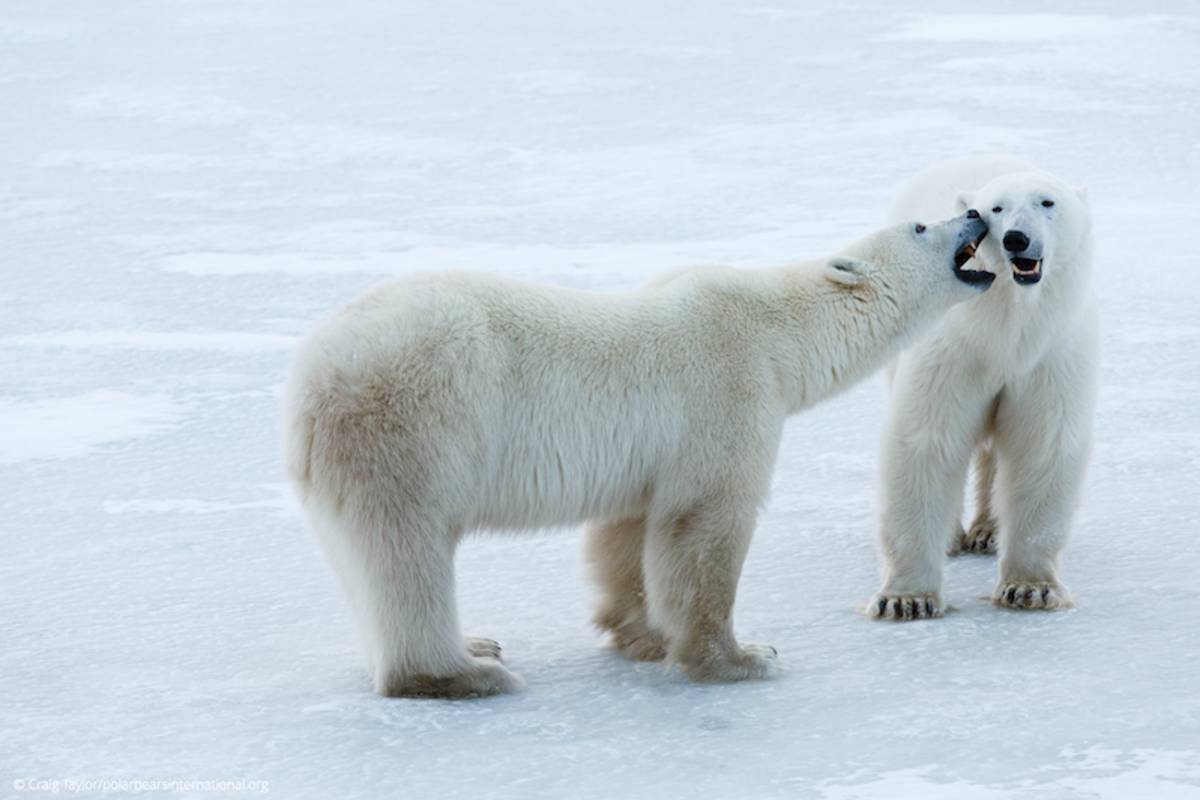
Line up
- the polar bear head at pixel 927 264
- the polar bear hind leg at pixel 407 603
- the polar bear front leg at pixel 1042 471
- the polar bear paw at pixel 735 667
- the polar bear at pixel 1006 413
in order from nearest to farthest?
the polar bear hind leg at pixel 407 603 < the polar bear paw at pixel 735 667 < the polar bear head at pixel 927 264 < the polar bear at pixel 1006 413 < the polar bear front leg at pixel 1042 471

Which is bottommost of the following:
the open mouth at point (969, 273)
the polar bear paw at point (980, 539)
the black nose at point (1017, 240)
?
the polar bear paw at point (980, 539)

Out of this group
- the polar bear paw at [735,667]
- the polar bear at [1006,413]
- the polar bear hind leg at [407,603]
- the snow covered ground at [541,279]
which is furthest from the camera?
the polar bear at [1006,413]

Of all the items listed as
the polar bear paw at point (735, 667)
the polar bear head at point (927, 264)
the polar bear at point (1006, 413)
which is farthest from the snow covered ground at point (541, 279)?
the polar bear head at point (927, 264)

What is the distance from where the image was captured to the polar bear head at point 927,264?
3.96 m

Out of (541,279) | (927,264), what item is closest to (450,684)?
(927,264)

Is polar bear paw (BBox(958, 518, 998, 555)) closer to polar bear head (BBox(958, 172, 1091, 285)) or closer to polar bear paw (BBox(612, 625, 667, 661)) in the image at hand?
polar bear head (BBox(958, 172, 1091, 285))

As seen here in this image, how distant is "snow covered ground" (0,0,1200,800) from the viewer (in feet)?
10.7

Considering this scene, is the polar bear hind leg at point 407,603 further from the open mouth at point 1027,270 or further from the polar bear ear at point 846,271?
the open mouth at point 1027,270

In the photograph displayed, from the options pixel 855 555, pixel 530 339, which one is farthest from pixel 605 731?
pixel 855 555

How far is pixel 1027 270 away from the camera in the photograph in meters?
3.94

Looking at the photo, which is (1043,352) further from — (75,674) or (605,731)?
(75,674)

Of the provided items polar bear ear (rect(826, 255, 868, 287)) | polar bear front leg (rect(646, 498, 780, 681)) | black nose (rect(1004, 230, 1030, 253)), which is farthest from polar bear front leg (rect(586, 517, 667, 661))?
black nose (rect(1004, 230, 1030, 253))

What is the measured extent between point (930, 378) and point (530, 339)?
107cm

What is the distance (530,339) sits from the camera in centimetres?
361
